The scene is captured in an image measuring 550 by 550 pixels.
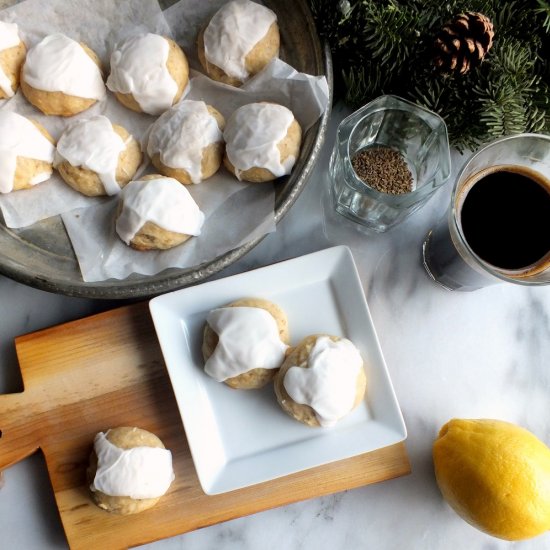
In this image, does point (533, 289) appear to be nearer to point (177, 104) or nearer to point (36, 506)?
point (177, 104)

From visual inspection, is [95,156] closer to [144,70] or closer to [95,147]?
[95,147]

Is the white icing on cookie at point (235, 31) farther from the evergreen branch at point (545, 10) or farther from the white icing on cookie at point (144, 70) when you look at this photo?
the evergreen branch at point (545, 10)

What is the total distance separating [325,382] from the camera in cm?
90

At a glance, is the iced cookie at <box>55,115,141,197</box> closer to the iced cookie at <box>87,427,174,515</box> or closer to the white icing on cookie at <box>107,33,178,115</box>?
the white icing on cookie at <box>107,33,178,115</box>

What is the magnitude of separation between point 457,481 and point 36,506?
676mm

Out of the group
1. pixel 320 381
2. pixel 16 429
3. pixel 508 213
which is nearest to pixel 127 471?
pixel 16 429

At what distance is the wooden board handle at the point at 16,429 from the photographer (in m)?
0.97

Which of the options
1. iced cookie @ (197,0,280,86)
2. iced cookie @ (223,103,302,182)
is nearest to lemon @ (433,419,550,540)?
iced cookie @ (223,103,302,182)

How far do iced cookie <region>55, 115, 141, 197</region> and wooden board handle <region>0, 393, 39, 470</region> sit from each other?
0.35 meters

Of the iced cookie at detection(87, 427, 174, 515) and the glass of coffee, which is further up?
the glass of coffee

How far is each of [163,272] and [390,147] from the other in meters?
0.43

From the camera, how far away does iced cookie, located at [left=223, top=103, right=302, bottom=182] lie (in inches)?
34.9

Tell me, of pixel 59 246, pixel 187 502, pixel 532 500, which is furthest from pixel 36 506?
pixel 532 500

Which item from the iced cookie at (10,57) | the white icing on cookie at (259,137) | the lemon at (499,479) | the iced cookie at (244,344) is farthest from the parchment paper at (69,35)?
the lemon at (499,479)
